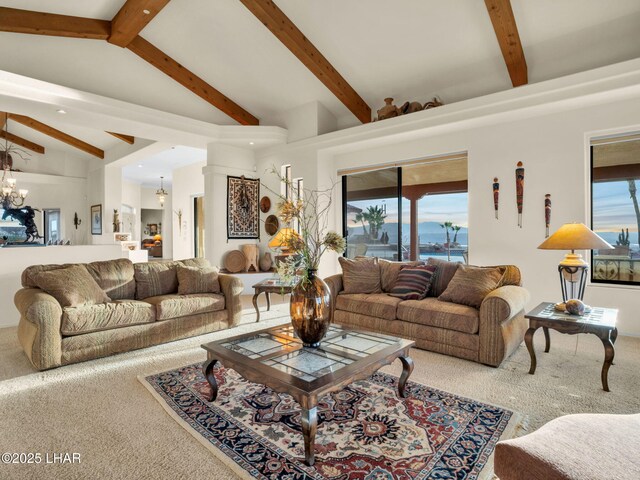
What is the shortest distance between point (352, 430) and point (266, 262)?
207 inches

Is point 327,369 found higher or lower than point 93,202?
lower

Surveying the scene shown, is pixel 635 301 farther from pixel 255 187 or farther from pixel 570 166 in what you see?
pixel 255 187

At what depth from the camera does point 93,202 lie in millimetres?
9750

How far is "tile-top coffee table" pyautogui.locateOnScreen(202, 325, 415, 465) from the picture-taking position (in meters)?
1.76

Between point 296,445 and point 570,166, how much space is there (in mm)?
4304

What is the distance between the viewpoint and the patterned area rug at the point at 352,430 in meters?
1.74

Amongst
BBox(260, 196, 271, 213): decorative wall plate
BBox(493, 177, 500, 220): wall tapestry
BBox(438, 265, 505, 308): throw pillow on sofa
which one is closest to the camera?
BBox(438, 265, 505, 308): throw pillow on sofa

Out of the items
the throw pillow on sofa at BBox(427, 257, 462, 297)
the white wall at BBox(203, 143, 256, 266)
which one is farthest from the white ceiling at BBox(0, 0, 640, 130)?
the throw pillow on sofa at BBox(427, 257, 462, 297)

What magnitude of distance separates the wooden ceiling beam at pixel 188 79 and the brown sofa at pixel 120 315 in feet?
10.6

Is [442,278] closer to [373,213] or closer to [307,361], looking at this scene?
[307,361]

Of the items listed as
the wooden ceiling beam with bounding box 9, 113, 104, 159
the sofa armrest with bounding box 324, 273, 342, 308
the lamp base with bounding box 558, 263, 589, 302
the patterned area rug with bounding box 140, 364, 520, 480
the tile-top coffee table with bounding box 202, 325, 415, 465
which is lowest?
the patterned area rug with bounding box 140, 364, 520, 480

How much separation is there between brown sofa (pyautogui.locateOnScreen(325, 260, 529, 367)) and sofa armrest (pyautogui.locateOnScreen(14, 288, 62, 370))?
2716 millimetres

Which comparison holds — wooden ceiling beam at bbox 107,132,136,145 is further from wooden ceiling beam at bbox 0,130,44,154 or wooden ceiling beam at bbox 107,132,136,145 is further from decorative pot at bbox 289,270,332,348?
decorative pot at bbox 289,270,332,348

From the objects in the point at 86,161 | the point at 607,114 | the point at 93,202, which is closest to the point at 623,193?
the point at 607,114
